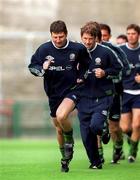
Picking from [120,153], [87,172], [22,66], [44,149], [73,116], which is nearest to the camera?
[87,172]

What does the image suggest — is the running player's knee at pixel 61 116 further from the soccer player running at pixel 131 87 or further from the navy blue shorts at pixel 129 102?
the navy blue shorts at pixel 129 102

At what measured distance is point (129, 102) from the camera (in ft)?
55.1

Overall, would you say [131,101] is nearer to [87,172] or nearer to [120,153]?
Result: [120,153]

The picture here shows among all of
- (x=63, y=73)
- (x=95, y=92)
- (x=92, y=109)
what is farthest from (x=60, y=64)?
(x=92, y=109)

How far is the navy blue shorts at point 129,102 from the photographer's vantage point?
16.7 m

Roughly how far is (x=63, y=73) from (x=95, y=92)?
61cm

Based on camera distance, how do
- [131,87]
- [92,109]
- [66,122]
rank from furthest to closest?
1. [131,87]
2. [92,109]
3. [66,122]

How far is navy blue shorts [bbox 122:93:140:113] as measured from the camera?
16703 millimetres

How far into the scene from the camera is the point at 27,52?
33656 millimetres

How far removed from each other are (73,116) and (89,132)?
15.9 metres

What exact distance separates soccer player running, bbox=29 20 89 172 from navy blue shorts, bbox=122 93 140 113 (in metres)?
2.64

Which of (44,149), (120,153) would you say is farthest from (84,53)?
(44,149)

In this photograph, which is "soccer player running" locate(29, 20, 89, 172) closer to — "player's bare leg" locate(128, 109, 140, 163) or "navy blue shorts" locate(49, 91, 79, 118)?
"navy blue shorts" locate(49, 91, 79, 118)

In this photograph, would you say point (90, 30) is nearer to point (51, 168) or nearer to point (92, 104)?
point (92, 104)
